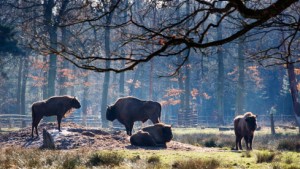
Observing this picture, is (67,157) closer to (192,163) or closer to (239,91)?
(192,163)

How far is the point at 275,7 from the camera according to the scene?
28.1ft

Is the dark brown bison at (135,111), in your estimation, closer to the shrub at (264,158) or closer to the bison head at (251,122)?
the bison head at (251,122)

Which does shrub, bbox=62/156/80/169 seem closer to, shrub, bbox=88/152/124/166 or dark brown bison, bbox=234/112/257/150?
shrub, bbox=88/152/124/166

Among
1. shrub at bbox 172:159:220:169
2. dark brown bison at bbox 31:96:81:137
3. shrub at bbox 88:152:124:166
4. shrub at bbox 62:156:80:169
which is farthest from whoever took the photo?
dark brown bison at bbox 31:96:81:137

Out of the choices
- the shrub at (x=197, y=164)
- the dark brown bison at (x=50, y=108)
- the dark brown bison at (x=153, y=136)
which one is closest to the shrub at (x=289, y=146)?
the dark brown bison at (x=153, y=136)

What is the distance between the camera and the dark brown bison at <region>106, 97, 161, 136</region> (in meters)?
26.1

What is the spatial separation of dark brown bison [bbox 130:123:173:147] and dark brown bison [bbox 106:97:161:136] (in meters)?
4.59

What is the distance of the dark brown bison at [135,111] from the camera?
2612cm

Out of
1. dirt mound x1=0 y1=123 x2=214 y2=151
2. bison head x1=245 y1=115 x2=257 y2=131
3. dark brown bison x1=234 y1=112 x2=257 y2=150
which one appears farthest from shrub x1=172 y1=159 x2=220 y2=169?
bison head x1=245 y1=115 x2=257 y2=131

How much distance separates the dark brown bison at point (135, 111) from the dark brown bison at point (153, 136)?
459cm

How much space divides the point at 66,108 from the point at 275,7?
57.5 ft

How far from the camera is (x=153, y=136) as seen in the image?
21.1 meters

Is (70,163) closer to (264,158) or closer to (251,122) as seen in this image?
(264,158)

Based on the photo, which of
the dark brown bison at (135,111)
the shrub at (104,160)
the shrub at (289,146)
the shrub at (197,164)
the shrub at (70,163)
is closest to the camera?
the shrub at (197,164)
